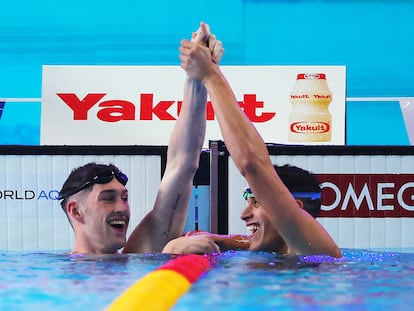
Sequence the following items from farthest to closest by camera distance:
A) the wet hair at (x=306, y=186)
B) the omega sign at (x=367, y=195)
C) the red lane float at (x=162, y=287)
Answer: the omega sign at (x=367, y=195), the wet hair at (x=306, y=186), the red lane float at (x=162, y=287)

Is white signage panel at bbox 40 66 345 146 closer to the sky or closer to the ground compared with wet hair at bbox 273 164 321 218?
closer to the sky

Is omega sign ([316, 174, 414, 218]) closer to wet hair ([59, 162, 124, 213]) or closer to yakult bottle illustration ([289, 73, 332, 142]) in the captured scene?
yakult bottle illustration ([289, 73, 332, 142])

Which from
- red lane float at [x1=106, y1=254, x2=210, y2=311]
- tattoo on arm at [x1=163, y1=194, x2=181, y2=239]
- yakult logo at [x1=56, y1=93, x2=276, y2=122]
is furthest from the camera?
yakult logo at [x1=56, y1=93, x2=276, y2=122]

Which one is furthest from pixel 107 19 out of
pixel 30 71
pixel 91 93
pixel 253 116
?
pixel 253 116

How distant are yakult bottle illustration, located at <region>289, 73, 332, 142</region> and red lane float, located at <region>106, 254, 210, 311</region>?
331cm

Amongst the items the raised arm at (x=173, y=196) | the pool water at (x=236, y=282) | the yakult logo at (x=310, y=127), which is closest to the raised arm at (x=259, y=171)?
the pool water at (x=236, y=282)

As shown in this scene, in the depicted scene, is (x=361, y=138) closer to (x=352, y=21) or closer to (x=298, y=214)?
(x=352, y=21)

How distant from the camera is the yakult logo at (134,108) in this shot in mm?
6484

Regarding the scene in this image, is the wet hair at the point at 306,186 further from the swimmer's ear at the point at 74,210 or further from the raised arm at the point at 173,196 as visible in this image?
the swimmer's ear at the point at 74,210

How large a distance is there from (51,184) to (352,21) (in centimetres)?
415

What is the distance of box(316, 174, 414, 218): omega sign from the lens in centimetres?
497

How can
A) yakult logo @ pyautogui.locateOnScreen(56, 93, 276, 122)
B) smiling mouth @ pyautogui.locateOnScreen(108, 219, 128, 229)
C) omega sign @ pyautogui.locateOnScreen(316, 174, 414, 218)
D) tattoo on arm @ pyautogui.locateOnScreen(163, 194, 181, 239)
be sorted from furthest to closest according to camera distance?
yakult logo @ pyautogui.locateOnScreen(56, 93, 276, 122) → omega sign @ pyautogui.locateOnScreen(316, 174, 414, 218) → tattoo on arm @ pyautogui.locateOnScreen(163, 194, 181, 239) → smiling mouth @ pyautogui.locateOnScreen(108, 219, 128, 229)

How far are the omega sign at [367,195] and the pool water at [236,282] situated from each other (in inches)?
50.5

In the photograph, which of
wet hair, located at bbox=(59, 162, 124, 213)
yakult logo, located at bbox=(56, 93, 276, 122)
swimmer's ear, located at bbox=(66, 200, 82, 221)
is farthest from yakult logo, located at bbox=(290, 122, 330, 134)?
swimmer's ear, located at bbox=(66, 200, 82, 221)
